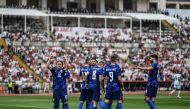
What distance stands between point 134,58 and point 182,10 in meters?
19.1

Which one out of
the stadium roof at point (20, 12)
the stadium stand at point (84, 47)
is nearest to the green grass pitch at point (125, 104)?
the stadium stand at point (84, 47)

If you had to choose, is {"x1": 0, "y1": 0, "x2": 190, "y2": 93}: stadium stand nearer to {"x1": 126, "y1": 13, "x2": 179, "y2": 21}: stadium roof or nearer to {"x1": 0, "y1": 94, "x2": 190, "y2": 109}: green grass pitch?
{"x1": 126, "y1": 13, "x2": 179, "y2": 21}: stadium roof

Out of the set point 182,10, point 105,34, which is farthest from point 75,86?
point 182,10

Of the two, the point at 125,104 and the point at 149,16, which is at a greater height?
the point at 149,16

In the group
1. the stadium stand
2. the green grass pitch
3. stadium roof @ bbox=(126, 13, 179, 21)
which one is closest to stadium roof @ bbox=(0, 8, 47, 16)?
the stadium stand

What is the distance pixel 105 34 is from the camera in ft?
248

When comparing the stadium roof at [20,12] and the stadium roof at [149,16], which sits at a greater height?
the stadium roof at [20,12]

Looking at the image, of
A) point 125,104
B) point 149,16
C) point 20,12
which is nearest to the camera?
point 125,104

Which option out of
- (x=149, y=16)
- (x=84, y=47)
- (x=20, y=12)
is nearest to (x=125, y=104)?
(x=84, y=47)

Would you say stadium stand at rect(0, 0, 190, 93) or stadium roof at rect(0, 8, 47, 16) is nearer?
stadium stand at rect(0, 0, 190, 93)

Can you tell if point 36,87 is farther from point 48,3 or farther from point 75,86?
point 48,3

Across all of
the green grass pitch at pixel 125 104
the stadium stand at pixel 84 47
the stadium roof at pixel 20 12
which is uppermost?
the stadium roof at pixel 20 12

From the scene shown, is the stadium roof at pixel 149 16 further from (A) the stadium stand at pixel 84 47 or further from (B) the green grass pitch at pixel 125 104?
(B) the green grass pitch at pixel 125 104

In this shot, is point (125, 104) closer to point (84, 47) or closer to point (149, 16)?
point (84, 47)
